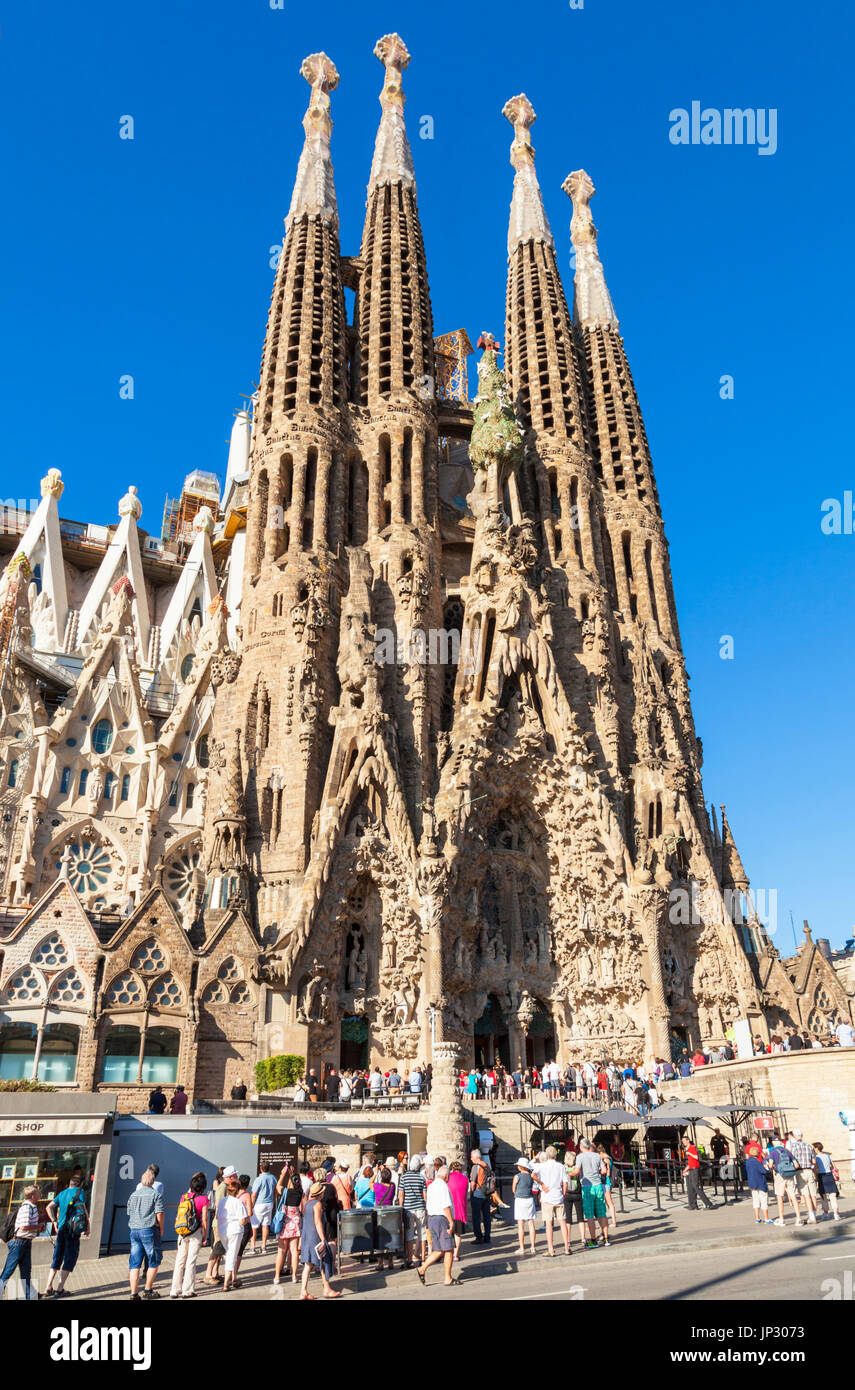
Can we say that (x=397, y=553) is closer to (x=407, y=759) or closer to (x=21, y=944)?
(x=407, y=759)

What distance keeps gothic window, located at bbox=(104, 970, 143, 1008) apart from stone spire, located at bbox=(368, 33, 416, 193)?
41618mm

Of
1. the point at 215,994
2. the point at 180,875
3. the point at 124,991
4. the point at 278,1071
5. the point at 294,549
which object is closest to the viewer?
the point at 124,991

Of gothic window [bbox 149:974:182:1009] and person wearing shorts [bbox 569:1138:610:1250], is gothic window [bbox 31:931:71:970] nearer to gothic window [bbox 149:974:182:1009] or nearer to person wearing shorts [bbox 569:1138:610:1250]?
gothic window [bbox 149:974:182:1009]

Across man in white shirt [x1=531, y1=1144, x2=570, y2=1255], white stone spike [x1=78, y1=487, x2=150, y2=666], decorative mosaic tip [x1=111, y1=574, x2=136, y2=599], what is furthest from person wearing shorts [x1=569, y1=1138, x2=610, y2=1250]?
white stone spike [x1=78, y1=487, x2=150, y2=666]

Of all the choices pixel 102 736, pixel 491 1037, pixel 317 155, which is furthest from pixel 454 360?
pixel 491 1037

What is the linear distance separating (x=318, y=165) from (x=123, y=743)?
96.0 feet

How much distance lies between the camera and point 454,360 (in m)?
65.6

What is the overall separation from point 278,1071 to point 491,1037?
11595 millimetres

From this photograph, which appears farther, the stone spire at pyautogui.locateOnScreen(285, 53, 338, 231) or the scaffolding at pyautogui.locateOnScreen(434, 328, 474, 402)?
the scaffolding at pyautogui.locateOnScreen(434, 328, 474, 402)

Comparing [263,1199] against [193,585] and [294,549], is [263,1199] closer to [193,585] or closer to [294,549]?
[294,549]

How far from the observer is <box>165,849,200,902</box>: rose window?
3884 cm

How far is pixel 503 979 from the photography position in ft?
119

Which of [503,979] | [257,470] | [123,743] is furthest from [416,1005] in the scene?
[257,470]

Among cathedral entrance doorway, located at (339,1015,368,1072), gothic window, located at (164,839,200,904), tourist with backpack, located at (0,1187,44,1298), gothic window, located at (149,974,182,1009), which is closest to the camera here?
tourist with backpack, located at (0,1187,44,1298)
